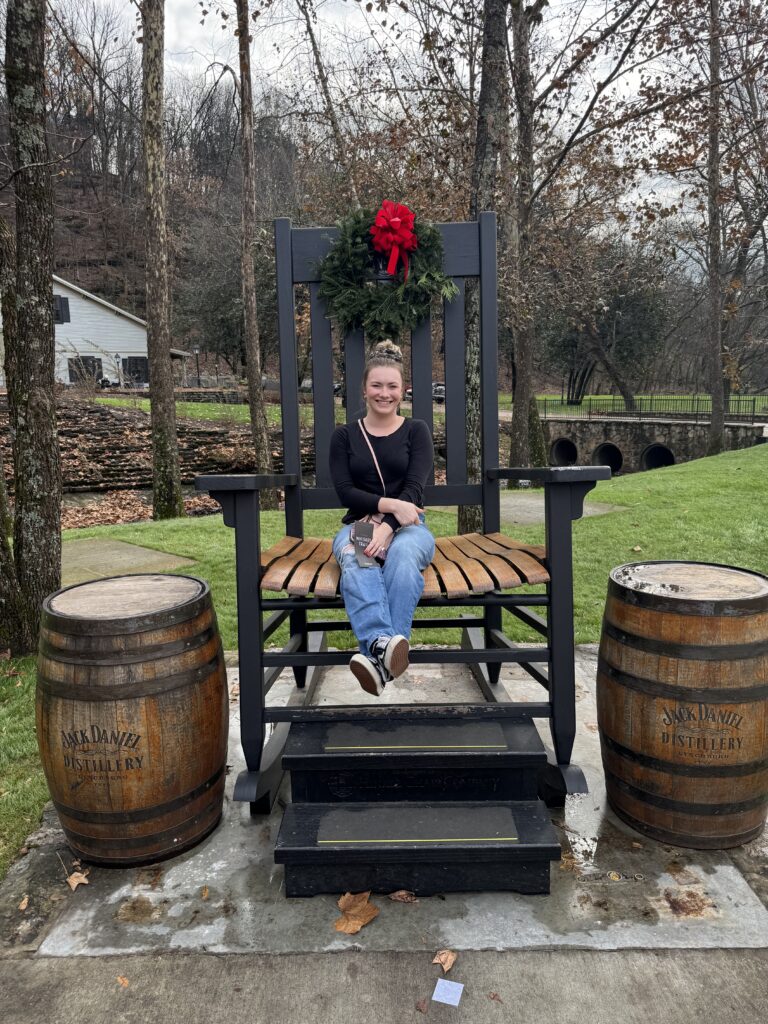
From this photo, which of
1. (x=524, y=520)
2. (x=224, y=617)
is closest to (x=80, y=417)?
(x=524, y=520)

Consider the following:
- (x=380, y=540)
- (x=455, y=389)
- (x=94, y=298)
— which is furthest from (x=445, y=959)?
(x=94, y=298)

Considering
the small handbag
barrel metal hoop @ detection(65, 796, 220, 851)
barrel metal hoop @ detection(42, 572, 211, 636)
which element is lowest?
barrel metal hoop @ detection(65, 796, 220, 851)

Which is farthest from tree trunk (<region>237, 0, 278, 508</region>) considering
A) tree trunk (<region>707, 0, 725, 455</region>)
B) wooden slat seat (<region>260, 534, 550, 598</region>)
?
wooden slat seat (<region>260, 534, 550, 598</region>)

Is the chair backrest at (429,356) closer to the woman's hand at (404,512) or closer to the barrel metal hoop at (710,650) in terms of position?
the woman's hand at (404,512)

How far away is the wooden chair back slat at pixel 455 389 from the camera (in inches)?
125

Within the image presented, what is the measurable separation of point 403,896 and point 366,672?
610mm

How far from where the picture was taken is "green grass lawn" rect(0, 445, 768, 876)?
270cm

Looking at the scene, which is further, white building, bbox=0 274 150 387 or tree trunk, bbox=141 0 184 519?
white building, bbox=0 274 150 387

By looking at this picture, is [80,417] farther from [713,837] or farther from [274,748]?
[713,837]

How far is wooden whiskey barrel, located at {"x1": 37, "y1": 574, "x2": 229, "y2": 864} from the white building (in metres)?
29.5

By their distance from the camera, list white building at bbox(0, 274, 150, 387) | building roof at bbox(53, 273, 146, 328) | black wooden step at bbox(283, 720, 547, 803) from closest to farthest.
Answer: black wooden step at bbox(283, 720, 547, 803), building roof at bbox(53, 273, 146, 328), white building at bbox(0, 274, 150, 387)

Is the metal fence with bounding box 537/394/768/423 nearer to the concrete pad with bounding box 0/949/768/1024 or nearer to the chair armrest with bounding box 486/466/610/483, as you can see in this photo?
the chair armrest with bounding box 486/466/610/483

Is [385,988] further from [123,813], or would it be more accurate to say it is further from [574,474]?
[574,474]

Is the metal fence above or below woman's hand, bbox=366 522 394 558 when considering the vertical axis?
above
